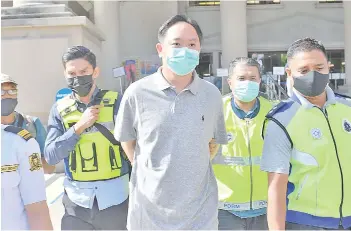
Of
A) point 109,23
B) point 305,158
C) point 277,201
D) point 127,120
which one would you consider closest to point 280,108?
point 305,158

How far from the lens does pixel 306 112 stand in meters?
2.23

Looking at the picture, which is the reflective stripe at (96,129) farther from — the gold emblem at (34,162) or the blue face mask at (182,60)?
the blue face mask at (182,60)

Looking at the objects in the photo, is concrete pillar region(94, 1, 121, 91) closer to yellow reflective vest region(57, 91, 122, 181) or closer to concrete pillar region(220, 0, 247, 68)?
concrete pillar region(220, 0, 247, 68)

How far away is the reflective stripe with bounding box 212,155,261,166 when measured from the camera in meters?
3.16

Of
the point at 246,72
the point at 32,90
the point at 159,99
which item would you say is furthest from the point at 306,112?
the point at 32,90

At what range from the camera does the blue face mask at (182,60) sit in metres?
2.18

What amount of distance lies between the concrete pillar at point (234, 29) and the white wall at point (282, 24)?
194 centimetres

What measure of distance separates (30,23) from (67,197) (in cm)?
611

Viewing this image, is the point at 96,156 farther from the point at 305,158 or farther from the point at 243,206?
the point at 305,158

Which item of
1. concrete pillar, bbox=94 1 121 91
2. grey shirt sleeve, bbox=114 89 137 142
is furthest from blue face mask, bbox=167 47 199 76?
concrete pillar, bbox=94 1 121 91

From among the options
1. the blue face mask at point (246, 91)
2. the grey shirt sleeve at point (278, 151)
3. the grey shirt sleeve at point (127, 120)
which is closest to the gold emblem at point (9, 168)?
the grey shirt sleeve at point (127, 120)

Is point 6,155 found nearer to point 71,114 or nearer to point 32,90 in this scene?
point 71,114

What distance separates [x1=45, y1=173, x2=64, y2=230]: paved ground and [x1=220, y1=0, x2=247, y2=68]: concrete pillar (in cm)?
1437

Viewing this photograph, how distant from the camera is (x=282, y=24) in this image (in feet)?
76.4
